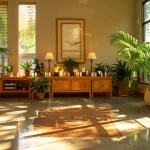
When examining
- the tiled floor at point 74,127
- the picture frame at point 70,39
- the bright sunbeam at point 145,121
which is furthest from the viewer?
the picture frame at point 70,39

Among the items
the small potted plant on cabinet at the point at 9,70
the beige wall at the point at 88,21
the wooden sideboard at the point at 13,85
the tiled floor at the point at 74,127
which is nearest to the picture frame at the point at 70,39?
the beige wall at the point at 88,21

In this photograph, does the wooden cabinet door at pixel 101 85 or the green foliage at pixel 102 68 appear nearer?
the wooden cabinet door at pixel 101 85

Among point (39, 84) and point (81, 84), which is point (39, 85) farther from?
point (81, 84)

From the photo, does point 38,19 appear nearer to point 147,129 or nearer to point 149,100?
point 149,100

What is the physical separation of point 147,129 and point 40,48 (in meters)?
5.18

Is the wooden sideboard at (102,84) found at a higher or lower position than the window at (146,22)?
lower

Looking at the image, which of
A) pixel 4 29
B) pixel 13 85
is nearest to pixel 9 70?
pixel 13 85

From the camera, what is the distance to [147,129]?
3967 mm

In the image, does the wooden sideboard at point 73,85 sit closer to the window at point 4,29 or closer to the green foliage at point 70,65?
the green foliage at point 70,65

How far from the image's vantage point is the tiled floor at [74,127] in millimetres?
3191

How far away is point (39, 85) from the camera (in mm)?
7070

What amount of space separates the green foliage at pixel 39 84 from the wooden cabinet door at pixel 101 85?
4.96 feet

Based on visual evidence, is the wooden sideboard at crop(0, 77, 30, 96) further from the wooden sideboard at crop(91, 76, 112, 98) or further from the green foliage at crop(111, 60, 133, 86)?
the green foliage at crop(111, 60, 133, 86)

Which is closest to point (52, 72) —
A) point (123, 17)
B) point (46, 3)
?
point (46, 3)
